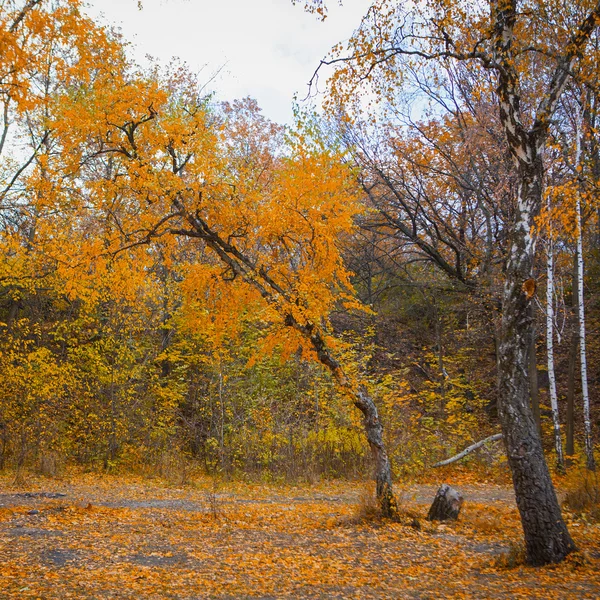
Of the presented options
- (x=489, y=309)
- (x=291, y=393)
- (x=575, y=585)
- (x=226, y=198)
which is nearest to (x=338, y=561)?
(x=575, y=585)

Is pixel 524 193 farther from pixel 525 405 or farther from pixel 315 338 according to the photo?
pixel 315 338

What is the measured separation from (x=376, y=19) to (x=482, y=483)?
10.2m

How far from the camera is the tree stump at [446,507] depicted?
8.33m

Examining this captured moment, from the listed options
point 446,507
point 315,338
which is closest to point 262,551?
point 446,507

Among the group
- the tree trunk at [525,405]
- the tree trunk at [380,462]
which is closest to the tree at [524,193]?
the tree trunk at [525,405]

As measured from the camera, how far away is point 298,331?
9.05 meters

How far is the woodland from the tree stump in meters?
0.22

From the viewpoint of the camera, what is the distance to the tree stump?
27.3 feet

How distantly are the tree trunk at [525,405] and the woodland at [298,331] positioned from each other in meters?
0.02

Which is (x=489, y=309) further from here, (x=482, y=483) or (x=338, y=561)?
(x=338, y=561)

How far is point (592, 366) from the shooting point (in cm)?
1641

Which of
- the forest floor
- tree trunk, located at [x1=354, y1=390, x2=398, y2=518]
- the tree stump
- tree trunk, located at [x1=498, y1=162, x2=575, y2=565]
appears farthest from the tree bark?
tree trunk, located at [x1=498, y1=162, x2=575, y2=565]

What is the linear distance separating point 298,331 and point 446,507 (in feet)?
10.7

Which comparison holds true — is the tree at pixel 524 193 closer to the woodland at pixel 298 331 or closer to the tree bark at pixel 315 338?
the woodland at pixel 298 331
